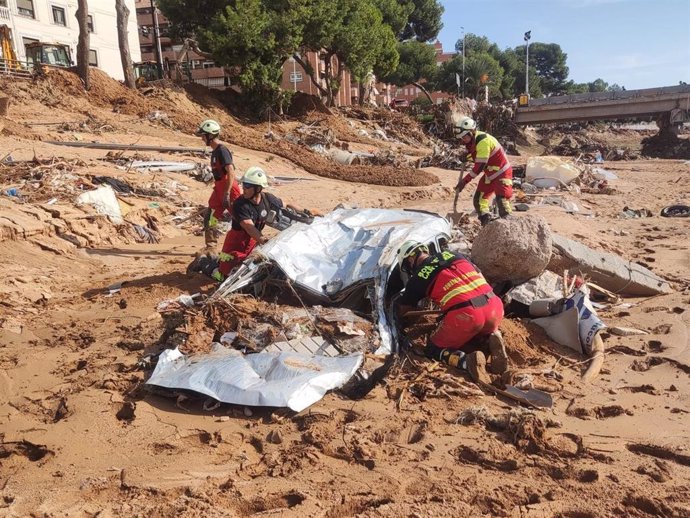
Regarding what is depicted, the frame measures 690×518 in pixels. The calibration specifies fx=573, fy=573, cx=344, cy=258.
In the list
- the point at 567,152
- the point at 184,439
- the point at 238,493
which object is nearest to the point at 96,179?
the point at 184,439

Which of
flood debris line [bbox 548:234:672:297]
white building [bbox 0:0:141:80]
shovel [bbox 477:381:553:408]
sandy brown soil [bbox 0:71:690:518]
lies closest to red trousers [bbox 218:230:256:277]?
sandy brown soil [bbox 0:71:690:518]

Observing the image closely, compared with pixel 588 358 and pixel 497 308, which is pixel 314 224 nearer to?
pixel 497 308

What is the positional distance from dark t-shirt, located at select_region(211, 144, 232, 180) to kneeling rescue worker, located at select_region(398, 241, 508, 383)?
9.34 feet

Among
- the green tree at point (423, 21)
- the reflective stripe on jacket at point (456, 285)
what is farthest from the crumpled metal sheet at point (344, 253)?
the green tree at point (423, 21)

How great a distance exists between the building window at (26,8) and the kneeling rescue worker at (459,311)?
115 ft

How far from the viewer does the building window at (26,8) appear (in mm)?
31156

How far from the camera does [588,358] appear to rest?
4.58 m

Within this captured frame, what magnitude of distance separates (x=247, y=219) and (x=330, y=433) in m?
2.52

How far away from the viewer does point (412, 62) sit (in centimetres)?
4134

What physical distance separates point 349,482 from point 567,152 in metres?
30.6

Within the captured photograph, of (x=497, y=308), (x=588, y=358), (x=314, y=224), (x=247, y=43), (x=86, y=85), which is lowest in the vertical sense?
(x=588, y=358)

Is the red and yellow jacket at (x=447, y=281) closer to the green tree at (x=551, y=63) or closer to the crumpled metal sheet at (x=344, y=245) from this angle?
the crumpled metal sheet at (x=344, y=245)

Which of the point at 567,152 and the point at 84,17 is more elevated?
the point at 84,17

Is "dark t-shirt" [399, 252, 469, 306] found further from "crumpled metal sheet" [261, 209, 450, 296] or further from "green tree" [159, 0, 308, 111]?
"green tree" [159, 0, 308, 111]
